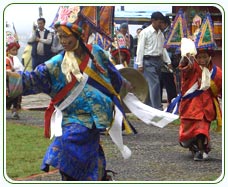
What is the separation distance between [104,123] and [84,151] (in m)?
0.31

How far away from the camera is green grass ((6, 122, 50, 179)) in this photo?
8180 millimetres

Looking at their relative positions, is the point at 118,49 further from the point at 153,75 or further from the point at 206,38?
the point at 206,38

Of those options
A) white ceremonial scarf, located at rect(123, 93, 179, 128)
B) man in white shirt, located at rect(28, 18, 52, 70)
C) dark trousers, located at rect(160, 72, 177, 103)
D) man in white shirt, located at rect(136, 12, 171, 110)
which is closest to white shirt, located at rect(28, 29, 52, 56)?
man in white shirt, located at rect(28, 18, 52, 70)

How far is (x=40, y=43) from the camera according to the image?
600 inches

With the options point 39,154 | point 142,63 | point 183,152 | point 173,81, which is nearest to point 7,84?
point 39,154

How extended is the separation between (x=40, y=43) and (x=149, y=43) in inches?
139

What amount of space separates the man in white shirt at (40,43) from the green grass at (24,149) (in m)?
3.41

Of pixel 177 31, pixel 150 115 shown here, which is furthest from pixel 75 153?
pixel 177 31

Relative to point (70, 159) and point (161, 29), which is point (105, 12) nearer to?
point (161, 29)

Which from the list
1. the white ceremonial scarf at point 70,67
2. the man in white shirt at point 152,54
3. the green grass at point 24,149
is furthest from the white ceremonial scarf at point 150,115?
the man in white shirt at point 152,54

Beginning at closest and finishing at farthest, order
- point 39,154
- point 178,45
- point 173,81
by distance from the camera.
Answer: point 39,154 → point 178,45 → point 173,81

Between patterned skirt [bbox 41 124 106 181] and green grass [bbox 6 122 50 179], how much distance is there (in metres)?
1.25

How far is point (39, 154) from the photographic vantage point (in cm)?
916

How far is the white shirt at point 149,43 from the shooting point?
1221 centimetres
